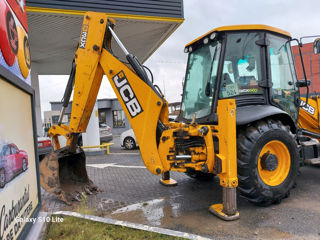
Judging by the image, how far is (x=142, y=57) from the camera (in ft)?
35.8

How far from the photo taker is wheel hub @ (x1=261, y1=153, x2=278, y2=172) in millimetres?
3664

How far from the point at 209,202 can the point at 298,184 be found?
6.61 ft

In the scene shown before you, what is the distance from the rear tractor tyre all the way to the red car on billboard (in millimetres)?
2804

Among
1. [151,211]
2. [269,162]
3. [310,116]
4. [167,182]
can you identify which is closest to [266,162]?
[269,162]

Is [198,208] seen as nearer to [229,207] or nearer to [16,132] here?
[229,207]

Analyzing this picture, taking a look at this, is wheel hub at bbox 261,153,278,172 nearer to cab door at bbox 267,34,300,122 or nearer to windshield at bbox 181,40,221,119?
cab door at bbox 267,34,300,122

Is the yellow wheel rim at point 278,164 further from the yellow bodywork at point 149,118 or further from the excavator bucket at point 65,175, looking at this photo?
the excavator bucket at point 65,175

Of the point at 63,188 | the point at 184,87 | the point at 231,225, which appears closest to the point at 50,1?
the point at 184,87

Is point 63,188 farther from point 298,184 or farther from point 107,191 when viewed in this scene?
point 298,184

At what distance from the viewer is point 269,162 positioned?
12.0 ft

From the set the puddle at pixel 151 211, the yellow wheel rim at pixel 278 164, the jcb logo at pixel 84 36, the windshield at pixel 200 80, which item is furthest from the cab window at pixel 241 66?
the jcb logo at pixel 84 36

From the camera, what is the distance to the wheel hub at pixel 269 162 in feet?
12.0

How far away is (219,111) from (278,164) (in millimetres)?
1453

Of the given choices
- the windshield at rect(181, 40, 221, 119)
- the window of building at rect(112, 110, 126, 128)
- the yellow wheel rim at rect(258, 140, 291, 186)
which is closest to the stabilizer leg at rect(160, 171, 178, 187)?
the windshield at rect(181, 40, 221, 119)
